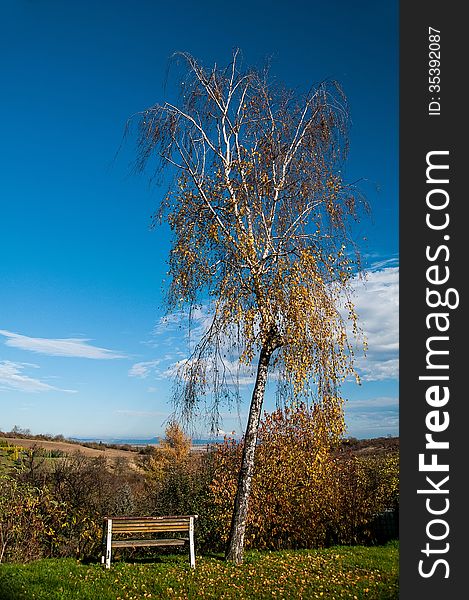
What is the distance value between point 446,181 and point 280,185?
4801 mm

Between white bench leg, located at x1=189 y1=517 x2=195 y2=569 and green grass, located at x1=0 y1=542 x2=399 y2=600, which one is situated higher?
white bench leg, located at x1=189 y1=517 x2=195 y2=569

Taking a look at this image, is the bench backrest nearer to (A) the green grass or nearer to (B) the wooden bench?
(B) the wooden bench

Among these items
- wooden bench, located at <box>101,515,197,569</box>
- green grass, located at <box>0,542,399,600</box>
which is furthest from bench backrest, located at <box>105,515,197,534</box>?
green grass, located at <box>0,542,399,600</box>

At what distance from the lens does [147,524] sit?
27.5ft

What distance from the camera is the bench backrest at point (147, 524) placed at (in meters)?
8.31

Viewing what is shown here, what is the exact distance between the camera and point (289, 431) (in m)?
13.9

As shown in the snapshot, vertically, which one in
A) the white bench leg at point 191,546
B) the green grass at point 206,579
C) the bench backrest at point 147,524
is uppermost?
the bench backrest at point 147,524

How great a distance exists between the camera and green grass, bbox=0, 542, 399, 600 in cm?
698

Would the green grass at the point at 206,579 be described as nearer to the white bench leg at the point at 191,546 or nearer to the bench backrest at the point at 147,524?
the white bench leg at the point at 191,546

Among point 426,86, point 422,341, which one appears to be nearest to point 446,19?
point 426,86

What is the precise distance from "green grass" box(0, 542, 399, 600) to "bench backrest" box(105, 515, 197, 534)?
501mm

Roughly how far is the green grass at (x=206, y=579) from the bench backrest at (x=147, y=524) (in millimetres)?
501

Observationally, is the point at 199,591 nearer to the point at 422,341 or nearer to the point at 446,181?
the point at 422,341

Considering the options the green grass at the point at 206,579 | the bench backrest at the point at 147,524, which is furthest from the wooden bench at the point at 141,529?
the green grass at the point at 206,579
